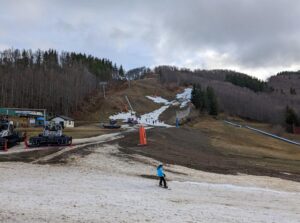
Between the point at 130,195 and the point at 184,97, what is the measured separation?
146211 mm

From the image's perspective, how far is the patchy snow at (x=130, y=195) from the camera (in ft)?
51.1

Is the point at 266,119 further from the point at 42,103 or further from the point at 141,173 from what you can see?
the point at 141,173

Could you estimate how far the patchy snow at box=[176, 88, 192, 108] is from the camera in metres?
144

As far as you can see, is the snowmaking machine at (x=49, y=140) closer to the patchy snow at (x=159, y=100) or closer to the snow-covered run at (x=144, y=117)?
the snow-covered run at (x=144, y=117)

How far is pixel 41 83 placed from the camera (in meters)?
120

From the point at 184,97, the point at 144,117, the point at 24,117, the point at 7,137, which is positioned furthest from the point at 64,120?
the point at 184,97

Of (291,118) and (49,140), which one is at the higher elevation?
(291,118)

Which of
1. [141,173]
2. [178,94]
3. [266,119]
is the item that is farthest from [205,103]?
[141,173]

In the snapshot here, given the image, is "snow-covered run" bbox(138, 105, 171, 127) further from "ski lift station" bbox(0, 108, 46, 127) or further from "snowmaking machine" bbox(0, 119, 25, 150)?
"snowmaking machine" bbox(0, 119, 25, 150)

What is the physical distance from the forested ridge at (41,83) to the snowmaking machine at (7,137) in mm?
71060

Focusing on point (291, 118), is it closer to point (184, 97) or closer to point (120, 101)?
point (120, 101)

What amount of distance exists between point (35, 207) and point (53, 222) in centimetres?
265

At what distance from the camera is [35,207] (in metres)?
15.6

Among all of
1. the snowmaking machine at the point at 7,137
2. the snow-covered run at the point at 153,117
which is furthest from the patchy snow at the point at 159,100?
the snowmaking machine at the point at 7,137
